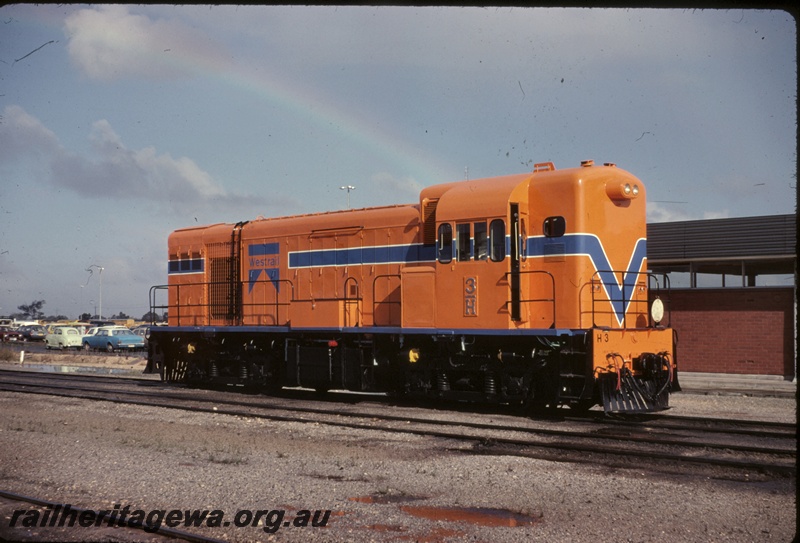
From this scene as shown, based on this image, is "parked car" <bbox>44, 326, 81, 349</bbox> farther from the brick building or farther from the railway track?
the brick building

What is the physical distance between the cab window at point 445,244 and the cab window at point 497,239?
2.90ft

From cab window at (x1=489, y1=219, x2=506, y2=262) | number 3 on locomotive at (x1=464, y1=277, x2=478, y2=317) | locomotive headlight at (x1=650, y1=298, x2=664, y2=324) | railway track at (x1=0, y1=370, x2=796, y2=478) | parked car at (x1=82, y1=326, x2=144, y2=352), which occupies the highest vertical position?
cab window at (x1=489, y1=219, x2=506, y2=262)

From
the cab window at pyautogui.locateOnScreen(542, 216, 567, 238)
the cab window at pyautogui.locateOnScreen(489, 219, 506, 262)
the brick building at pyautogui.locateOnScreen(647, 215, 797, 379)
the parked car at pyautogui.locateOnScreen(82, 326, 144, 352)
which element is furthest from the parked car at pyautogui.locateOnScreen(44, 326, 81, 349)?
the cab window at pyautogui.locateOnScreen(542, 216, 567, 238)

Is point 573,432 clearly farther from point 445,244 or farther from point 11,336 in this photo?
point 11,336

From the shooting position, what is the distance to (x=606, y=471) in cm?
880

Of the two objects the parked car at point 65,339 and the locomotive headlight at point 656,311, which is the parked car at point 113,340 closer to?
the parked car at point 65,339

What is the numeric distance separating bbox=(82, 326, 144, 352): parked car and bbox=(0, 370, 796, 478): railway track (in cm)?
2683

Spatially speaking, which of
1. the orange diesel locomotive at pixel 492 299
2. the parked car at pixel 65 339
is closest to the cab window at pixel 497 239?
the orange diesel locomotive at pixel 492 299

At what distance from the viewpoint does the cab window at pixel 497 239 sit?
43.8 ft

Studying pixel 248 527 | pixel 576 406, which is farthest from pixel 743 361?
pixel 248 527

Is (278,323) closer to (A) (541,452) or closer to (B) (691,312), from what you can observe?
(A) (541,452)

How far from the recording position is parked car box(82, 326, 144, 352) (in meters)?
43.3

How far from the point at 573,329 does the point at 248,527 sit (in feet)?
25.5

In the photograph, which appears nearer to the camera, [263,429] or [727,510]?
[727,510]
